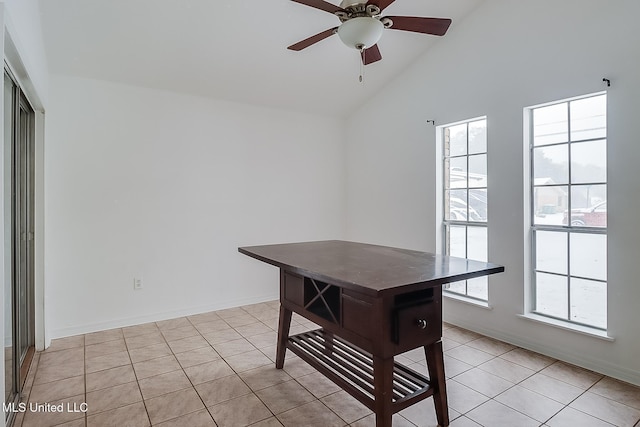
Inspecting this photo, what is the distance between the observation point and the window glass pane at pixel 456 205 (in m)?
3.73

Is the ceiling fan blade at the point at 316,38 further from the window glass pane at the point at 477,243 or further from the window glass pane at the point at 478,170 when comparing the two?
the window glass pane at the point at 477,243

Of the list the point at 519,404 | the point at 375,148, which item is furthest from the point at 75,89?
the point at 519,404

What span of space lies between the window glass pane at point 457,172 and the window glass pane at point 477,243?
0.46m

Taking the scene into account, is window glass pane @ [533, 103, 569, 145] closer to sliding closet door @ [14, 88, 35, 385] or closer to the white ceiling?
the white ceiling

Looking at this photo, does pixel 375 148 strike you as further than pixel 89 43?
Yes

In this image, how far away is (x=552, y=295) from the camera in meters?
3.05

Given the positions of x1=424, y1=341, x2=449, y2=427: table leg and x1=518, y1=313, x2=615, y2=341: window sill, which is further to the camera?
x1=518, y1=313, x2=615, y2=341: window sill

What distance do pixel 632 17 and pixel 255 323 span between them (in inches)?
154

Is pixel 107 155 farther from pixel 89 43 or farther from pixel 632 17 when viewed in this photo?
pixel 632 17

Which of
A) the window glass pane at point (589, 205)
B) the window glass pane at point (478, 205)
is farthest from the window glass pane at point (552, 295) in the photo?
the window glass pane at point (478, 205)

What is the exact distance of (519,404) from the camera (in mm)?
2264

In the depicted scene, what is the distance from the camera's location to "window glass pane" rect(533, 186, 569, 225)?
2.98m

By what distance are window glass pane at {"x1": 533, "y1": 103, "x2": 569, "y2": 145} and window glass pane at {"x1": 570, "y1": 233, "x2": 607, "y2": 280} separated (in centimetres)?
80

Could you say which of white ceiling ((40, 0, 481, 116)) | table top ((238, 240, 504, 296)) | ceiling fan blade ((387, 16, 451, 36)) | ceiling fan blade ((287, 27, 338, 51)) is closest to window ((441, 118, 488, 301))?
white ceiling ((40, 0, 481, 116))
